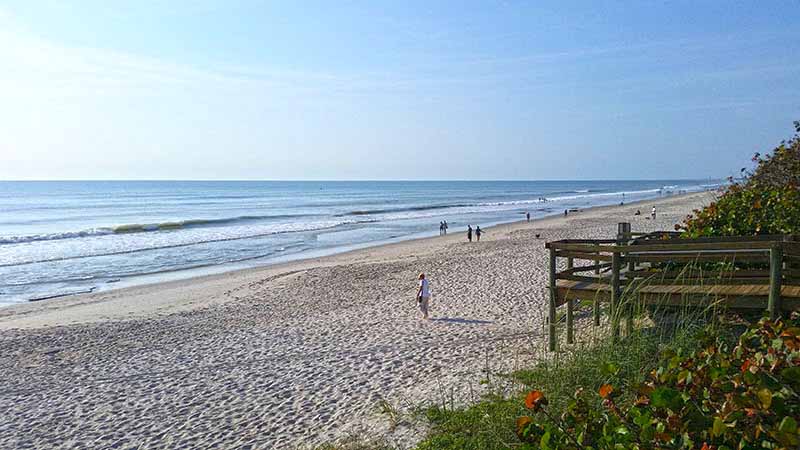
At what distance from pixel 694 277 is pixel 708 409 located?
16.5 feet

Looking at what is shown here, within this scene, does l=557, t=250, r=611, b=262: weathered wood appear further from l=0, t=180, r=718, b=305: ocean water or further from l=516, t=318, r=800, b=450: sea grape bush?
l=0, t=180, r=718, b=305: ocean water

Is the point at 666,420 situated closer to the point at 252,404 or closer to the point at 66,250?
the point at 252,404

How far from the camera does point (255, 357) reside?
417 inches

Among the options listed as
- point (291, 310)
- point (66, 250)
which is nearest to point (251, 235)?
point (66, 250)

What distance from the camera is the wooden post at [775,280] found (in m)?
5.74

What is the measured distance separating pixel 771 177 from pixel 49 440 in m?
12.3

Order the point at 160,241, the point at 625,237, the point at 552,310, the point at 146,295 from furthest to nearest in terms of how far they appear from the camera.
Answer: the point at 160,241 → the point at 146,295 → the point at 625,237 → the point at 552,310

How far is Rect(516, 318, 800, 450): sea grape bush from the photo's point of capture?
2.35 metres

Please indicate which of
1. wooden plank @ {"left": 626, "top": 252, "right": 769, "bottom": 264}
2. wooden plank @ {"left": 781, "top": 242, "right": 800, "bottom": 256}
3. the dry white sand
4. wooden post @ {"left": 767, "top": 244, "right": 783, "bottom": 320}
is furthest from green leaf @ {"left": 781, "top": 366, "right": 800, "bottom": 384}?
wooden plank @ {"left": 626, "top": 252, "right": 769, "bottom": 264}

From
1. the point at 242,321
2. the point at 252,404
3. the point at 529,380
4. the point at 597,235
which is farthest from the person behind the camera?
the point at 597,235

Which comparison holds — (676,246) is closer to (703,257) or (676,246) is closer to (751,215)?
(703,257)

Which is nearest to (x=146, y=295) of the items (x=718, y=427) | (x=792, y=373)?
(x=718, y=427)

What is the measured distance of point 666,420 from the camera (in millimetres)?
2609

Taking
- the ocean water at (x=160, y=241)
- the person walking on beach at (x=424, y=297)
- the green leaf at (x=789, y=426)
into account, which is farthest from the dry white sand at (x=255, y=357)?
the ocean water at (x=160, y=241)
